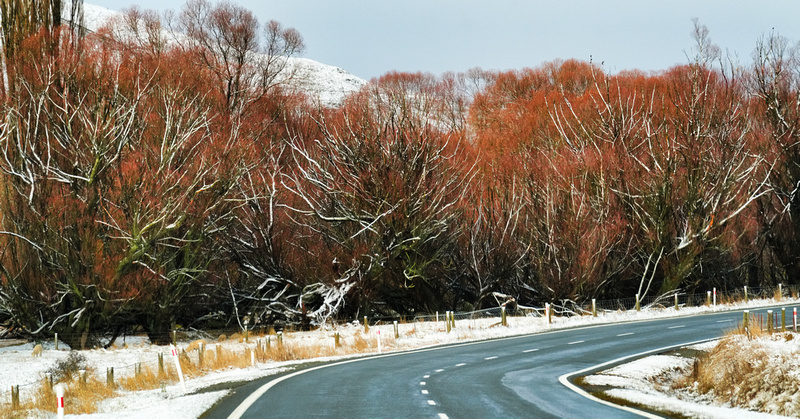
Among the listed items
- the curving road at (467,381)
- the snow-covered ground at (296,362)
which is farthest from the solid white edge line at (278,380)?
the snow-covered ground at (296,362)

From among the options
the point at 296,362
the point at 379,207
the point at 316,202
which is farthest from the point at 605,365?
the point at 316,202

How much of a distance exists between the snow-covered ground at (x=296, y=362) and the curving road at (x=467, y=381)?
94cm

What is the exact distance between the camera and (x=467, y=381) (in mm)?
16969

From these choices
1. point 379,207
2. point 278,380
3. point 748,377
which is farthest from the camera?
A: point 379,207

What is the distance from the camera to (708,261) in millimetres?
45531

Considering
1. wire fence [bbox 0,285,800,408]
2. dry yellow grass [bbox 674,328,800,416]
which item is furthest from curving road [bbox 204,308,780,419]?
wire fence [bbox 0,285,800,408]

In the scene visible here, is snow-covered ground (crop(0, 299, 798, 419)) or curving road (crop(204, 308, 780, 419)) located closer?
curving road (crop(204, 308, 780, 419))

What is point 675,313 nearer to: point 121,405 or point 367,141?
point 367,141

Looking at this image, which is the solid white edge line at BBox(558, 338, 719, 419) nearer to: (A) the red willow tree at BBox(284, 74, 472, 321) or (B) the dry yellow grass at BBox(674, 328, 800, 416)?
(B) the dry yellow grass at BBox(674, 328, 800, 416)

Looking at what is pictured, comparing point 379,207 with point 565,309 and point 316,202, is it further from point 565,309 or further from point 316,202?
point 565,309

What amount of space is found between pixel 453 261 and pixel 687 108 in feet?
60.4

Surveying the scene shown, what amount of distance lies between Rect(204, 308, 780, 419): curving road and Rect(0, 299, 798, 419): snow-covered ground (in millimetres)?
938

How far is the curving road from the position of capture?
41.7ft

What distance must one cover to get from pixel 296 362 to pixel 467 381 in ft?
26.3
